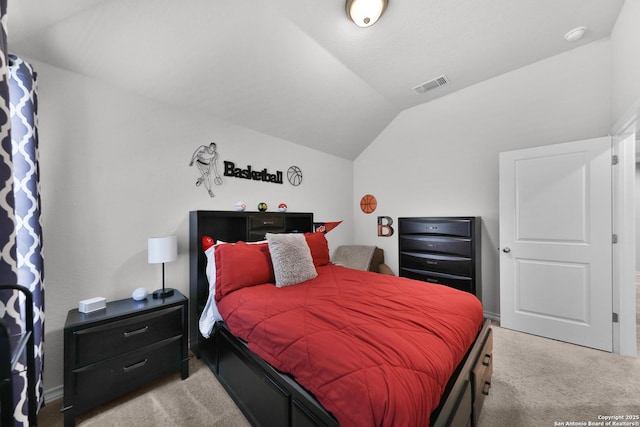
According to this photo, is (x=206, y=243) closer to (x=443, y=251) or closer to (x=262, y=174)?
(x=262, y=174)

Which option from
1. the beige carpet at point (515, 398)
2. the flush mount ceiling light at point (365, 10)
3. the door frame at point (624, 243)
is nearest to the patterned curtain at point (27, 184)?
the beige carpet at point (515, 398)

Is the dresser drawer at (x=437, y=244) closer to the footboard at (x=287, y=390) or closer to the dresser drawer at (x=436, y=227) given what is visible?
the dresser drawer at (x=436, y=227)

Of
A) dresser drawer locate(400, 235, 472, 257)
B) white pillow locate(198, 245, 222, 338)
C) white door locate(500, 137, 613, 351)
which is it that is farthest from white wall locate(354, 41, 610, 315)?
white pillow locate(198, 245, 222, 338)

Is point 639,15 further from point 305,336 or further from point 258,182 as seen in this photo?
point 258,182

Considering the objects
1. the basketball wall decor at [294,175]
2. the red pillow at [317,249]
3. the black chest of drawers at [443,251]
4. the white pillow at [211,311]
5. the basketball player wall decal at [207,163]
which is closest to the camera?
the white pillow at [211,311]

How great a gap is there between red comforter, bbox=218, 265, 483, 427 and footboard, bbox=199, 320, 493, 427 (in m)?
0.06

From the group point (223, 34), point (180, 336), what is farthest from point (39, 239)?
point (223, 34)

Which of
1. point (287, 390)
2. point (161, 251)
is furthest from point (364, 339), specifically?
point (161, 251)

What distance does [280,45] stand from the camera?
2230mm

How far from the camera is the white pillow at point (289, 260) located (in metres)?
2.14

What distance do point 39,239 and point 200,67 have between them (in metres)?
1.75

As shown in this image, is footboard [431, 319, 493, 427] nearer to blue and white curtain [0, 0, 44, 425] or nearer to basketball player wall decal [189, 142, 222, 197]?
blue and white curtain [0, 0, 44, 425]

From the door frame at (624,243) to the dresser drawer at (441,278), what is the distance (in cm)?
118

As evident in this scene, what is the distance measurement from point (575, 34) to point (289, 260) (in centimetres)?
351
